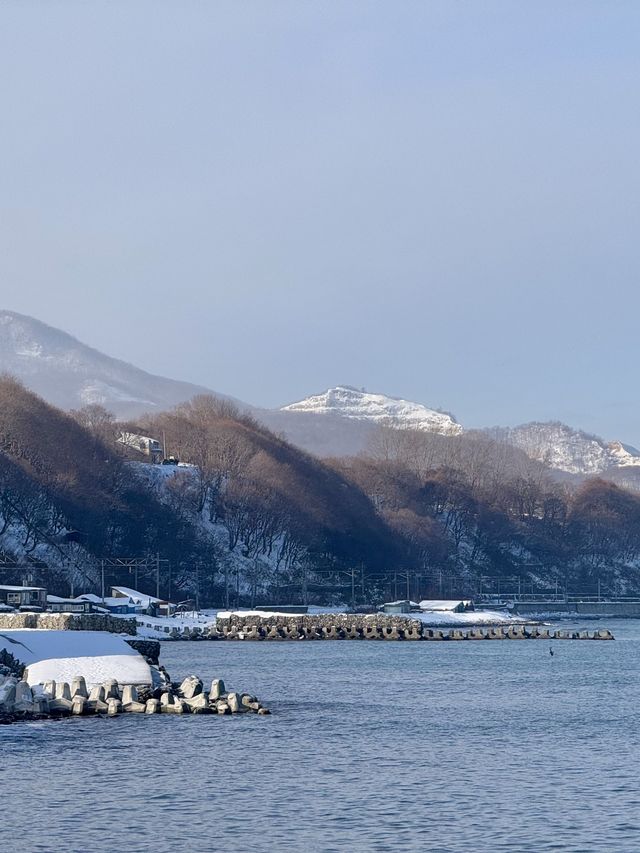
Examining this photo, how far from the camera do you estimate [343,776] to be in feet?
115

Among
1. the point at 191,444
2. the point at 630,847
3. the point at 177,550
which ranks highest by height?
the point at 191,444

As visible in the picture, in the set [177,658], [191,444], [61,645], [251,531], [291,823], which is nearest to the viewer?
[291,823]

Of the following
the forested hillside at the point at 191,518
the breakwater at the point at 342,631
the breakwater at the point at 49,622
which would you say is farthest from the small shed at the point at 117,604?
the breakwater at the point at 49,622

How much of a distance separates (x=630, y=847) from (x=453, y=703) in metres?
27.0

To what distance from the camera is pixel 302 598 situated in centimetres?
16775

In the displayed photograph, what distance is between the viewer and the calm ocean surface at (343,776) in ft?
92.1

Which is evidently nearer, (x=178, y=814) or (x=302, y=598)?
(x=178, y=814)

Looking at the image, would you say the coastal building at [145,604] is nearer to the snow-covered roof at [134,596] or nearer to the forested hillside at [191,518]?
the snow-covered roof at [134,596]

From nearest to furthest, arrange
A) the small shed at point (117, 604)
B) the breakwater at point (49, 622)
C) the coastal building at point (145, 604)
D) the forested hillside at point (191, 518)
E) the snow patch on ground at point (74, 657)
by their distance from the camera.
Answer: the snow patch on ground at point (74, 657), the breakwater at point (49, 622), the small shed at point (117, 604), the coastal building at point (145, 604), the forested hillside at point (191, 518)

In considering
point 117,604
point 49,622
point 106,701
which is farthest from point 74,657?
point 117,604

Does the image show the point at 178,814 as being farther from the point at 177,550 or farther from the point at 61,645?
the point at 177,550

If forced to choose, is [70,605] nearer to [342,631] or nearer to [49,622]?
[342,631]

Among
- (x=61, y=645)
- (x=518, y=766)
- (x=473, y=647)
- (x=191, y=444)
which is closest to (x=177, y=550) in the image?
(x=191, y=444)

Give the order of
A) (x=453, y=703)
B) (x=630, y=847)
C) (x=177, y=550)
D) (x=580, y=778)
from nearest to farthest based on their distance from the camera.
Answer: (x=630, y=847)
(x=580, y=778)
(x=453, y=703)
(x=177, y=550)
